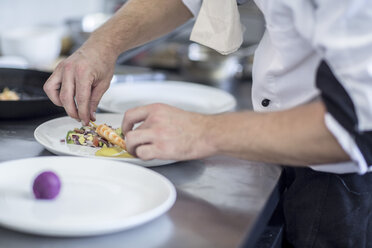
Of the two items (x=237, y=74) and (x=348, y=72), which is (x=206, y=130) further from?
(x=237, y=74)

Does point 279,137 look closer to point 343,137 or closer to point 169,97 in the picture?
point 343,137

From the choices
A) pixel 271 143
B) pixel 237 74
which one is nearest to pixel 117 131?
pixel 271 143

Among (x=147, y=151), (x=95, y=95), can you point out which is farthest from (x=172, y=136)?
(x=95, y=95)

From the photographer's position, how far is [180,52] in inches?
100

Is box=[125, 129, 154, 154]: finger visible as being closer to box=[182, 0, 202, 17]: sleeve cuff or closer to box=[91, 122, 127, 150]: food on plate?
box=[91, 122, 127, 150]: food on plate

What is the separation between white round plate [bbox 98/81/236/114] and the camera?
1782 mm

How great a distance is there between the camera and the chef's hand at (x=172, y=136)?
41.4 inches

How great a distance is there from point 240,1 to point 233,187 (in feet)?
2.22

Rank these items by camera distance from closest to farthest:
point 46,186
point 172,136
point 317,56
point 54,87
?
point 46,186 < point 172,136 < point 317,56 < point 54,87

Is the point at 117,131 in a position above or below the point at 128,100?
above

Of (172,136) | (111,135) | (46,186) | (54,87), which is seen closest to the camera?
(46,186)

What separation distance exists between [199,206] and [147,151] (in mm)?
153

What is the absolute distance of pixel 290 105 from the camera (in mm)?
1266

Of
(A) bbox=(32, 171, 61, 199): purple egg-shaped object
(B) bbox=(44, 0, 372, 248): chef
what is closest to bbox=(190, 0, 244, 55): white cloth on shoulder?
(B) bbox=(44, 0, 372, 248): chef
